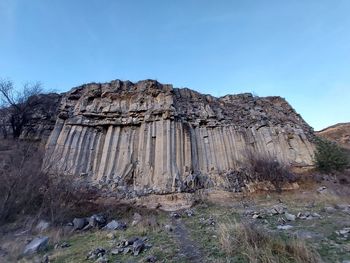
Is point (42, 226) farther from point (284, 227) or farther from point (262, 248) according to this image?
point (284, 227)

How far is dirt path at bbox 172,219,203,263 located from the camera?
6.17 metres

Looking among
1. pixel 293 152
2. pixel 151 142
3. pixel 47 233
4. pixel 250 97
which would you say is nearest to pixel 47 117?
pixel 151 142

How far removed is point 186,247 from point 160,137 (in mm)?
12774

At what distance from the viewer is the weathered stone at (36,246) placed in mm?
7781

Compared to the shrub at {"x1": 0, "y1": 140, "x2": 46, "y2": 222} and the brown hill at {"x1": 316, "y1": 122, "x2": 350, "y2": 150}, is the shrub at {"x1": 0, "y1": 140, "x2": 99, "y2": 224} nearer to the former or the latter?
the shrub at {"x1": 0, "y1": 140, "x2": 46, "y2": 222}

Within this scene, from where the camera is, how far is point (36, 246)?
316 inches

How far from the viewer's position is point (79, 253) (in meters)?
7.36

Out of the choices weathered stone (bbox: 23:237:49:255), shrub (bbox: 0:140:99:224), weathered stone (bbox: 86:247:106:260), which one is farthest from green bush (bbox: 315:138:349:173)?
weathered stone (bbox: 23:237:49:255)

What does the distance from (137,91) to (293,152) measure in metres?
14.2

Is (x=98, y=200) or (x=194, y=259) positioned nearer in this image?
(x=194, y=259)

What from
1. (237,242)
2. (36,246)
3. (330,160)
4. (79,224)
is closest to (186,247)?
(237,242)

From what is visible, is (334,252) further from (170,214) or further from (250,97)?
(250,97)

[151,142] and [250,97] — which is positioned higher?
[250,97]

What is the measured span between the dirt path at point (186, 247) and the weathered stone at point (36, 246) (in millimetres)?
4329
